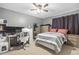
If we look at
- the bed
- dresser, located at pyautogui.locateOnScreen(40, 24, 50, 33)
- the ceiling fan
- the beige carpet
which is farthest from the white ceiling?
the beige carpet

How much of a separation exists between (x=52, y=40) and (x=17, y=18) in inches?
34.0

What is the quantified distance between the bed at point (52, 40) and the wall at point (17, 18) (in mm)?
336

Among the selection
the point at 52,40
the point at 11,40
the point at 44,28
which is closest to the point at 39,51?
the point at 52,40

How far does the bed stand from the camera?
1717 mm

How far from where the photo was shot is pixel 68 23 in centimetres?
177

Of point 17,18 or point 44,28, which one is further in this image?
point 44,28

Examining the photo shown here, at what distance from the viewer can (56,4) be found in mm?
1661

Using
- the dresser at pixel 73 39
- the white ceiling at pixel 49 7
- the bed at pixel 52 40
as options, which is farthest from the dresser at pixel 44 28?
the dresser at pixel 73 39

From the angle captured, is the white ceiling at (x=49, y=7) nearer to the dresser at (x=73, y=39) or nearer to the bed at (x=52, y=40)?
the bed at (x=52, y=40)

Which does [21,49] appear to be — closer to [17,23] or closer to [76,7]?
[17,23]

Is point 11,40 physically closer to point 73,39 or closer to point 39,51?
point 39,51

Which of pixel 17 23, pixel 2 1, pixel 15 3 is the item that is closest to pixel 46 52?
pixel 17 23

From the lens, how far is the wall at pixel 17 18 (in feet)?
5.23

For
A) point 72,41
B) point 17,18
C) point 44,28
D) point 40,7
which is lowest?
point 72,41
